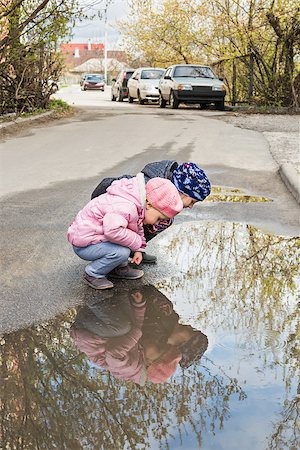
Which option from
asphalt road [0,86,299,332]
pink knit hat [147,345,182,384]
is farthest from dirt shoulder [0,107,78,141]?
pink knit hat [147,345,182,384]

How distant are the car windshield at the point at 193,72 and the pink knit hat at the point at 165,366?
74.7 feet

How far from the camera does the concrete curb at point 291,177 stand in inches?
328

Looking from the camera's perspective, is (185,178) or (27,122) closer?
(185,178)

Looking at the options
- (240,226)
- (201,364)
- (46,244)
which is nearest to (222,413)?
(201,364)

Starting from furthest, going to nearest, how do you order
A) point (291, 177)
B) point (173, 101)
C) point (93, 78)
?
point (93, 78), point (173, 101), point (291, 177)

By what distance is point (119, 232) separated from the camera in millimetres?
4684

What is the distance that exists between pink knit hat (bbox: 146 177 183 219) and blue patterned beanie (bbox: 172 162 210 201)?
0.06 meters

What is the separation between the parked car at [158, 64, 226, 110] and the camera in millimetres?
24766

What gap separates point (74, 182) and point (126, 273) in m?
4.26

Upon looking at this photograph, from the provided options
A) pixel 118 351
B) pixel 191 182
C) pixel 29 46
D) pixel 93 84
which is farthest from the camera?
pixel 93 84

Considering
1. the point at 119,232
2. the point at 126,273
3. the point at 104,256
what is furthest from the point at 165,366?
the point at 126,273

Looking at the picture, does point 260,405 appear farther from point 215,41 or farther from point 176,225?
point 215,41

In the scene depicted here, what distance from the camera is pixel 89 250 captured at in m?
4.89

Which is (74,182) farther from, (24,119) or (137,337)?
(24,119)
